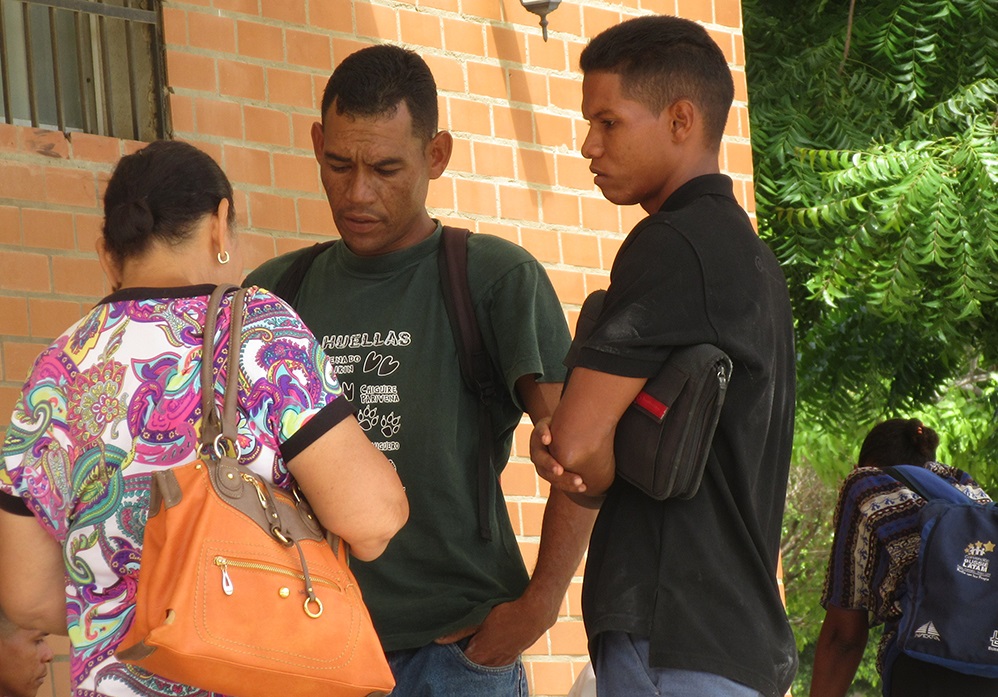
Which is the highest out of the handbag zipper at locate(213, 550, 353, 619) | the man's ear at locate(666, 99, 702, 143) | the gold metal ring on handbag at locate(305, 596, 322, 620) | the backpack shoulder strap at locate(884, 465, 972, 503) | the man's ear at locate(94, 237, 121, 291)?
the man's ear at locate(666, 99, 702, 143)

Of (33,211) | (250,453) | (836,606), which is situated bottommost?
(836,606)

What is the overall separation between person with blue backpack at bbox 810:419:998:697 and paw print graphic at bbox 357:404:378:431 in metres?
2.64

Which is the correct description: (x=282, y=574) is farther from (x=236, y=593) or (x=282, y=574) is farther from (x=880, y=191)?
(x=880, y=191)

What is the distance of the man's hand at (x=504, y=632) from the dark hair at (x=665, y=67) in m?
1.12

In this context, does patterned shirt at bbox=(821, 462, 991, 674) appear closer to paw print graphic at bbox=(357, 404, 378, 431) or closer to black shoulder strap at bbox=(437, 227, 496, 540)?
black shoulder strap at bbox=(437, 227, 496, 540)

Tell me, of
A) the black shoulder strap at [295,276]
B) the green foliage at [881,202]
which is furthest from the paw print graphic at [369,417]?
the green foliage at [881,202]

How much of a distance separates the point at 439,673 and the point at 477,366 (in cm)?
70

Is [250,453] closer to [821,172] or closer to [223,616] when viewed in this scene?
[223,616]

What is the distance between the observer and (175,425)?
258 cm

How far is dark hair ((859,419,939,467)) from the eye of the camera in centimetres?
605

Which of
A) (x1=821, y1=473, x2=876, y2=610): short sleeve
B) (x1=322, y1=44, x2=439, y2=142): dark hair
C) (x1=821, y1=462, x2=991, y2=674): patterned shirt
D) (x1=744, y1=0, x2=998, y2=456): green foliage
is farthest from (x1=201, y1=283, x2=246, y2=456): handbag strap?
(x1=744, y1=0, x2=998, y2=456): green foliage

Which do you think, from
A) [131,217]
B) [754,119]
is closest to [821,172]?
[754,119]

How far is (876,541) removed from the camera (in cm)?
554

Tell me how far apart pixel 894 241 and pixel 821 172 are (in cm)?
73
